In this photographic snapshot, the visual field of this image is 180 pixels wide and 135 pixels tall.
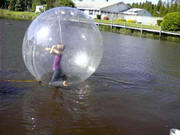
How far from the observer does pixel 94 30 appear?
5926 millimetres

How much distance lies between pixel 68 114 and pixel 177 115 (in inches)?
106

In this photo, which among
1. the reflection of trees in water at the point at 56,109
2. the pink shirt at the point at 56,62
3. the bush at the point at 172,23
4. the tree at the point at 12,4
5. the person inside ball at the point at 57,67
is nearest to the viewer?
the reflection of trees in water at the point at 56,109

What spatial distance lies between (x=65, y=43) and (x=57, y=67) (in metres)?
0.61

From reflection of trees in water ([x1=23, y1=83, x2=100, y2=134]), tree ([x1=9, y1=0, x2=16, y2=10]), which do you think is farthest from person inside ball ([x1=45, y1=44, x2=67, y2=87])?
tree ([x1=9, y1=0, x2=16, y2=10])

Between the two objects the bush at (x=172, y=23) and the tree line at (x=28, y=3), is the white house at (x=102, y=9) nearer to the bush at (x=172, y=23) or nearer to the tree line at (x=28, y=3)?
the tree line at (x=28, y=3)

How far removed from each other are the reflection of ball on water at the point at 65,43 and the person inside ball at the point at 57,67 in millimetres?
76

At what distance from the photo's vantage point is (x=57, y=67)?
18.0 ft

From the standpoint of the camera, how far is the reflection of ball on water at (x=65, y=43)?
533cm

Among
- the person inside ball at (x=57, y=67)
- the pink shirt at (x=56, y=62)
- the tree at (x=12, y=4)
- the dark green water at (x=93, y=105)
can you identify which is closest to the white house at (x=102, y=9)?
the tree at (x=12, y=4)

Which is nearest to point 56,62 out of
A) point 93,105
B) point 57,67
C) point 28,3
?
point 57,67

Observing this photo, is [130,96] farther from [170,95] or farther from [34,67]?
[34,67]

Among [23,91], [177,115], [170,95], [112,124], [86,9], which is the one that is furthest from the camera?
[86,9]

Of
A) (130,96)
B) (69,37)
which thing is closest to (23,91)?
(69,37)

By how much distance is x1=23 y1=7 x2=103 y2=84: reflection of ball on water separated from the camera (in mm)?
5332
